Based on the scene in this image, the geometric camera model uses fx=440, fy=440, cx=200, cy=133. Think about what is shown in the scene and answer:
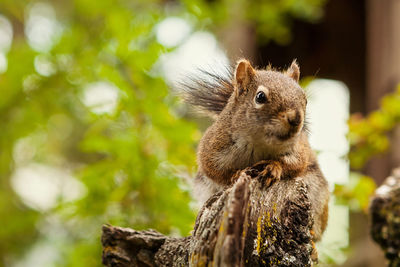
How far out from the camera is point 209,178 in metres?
1.73

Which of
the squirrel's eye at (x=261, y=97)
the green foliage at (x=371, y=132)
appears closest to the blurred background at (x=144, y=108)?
the green foliage at (x=371, y=132)

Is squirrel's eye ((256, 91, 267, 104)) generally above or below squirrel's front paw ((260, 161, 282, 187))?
above

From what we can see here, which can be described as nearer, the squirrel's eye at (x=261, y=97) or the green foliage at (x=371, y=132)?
the squirrel's eye at (x=261, y=97)

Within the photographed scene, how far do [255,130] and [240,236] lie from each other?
638 millimetres

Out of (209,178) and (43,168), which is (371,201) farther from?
(43,168)

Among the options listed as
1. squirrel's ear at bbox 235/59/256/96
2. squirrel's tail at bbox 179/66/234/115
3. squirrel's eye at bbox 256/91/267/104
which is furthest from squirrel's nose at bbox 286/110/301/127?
squirrel's tail at bbox 179/66/234/115

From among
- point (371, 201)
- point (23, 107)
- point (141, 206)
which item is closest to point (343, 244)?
point (371, 201)

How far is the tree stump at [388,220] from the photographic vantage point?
1910 millimetres

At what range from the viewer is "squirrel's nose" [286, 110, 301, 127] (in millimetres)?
1420

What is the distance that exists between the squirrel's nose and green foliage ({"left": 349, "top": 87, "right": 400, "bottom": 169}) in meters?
1.01

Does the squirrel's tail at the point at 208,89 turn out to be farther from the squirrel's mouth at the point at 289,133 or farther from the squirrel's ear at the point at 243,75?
the squirrel's mouth at the point at 289,133

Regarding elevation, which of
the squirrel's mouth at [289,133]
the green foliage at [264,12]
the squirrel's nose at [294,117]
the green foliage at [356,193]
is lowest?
the squirrel's mouth at [289,133]

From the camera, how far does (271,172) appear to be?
1437 mm

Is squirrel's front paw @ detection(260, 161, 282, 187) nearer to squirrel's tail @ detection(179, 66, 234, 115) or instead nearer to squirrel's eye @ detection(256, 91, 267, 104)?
squirrel's eye @ detection(256, 91, 267, 104)
